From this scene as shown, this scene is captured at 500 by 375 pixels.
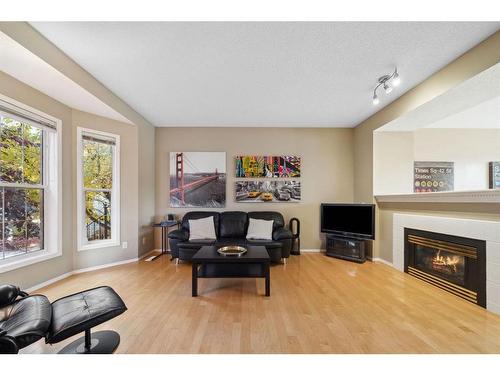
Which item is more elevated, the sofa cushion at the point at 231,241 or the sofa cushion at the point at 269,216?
the sofa cushion at the point at 269,216

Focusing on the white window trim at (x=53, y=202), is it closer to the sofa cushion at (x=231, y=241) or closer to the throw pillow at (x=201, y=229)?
the throw pillow at (x=201, y=229)

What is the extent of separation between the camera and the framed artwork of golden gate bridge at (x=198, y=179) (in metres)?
4.42

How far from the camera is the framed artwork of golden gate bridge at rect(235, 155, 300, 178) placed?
14.5 ft

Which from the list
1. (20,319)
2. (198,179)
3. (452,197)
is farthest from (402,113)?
(20,319)

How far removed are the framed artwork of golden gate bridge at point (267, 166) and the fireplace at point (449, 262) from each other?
89.8 inches

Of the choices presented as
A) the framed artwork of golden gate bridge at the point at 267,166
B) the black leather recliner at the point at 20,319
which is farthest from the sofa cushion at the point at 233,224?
the black leather recliner at the point at 20,319

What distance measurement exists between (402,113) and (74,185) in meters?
5.09

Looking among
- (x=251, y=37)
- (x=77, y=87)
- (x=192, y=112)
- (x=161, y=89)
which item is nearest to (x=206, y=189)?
(x=192, y=112)

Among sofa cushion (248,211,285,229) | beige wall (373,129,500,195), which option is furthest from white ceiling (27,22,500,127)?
sofa cushion (248,211,285,229)

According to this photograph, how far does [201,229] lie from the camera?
12.7 ft

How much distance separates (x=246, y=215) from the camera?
14.0 feet

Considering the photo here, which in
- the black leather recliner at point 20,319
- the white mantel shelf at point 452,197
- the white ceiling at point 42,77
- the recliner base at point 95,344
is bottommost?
the recliner base at point 95,344

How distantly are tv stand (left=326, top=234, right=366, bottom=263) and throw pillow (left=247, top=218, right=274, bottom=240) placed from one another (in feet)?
4.19

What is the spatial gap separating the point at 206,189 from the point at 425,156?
4512 mm
